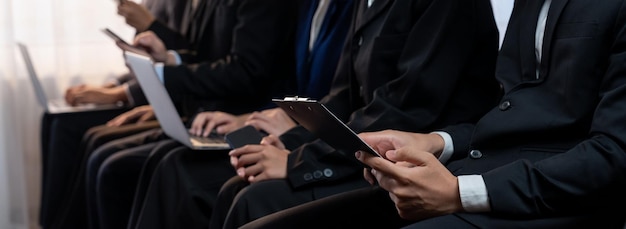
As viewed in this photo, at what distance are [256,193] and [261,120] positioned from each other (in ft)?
1.19

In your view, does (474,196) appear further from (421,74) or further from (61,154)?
(61,154)

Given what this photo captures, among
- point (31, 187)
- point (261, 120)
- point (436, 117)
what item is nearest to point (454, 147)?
point (436, 117)

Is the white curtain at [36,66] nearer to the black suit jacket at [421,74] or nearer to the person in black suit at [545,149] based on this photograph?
the black suit jacket at [421,74]

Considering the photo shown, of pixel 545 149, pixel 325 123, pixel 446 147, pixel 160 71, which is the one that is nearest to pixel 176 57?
pixel 160 71

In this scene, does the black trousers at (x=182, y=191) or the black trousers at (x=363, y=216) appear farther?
the black trousers at (x=182, y=191)

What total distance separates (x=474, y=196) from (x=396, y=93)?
43 centimetres

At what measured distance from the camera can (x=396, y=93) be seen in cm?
161

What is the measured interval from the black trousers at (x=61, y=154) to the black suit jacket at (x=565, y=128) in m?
1.51

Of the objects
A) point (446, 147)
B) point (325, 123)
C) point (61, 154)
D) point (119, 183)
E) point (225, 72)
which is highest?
point (325, 123)

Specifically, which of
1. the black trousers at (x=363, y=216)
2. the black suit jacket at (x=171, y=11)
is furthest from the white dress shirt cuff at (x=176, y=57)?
the black trousers at (x=363, y=216)

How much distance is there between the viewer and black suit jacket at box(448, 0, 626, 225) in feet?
3.87

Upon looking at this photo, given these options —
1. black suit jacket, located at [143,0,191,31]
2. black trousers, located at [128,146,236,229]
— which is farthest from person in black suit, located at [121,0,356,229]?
black suit jacket, located at [143,0,191,31]

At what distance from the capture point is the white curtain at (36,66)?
2684mm

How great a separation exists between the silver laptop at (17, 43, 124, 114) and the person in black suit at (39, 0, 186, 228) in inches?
0.6
